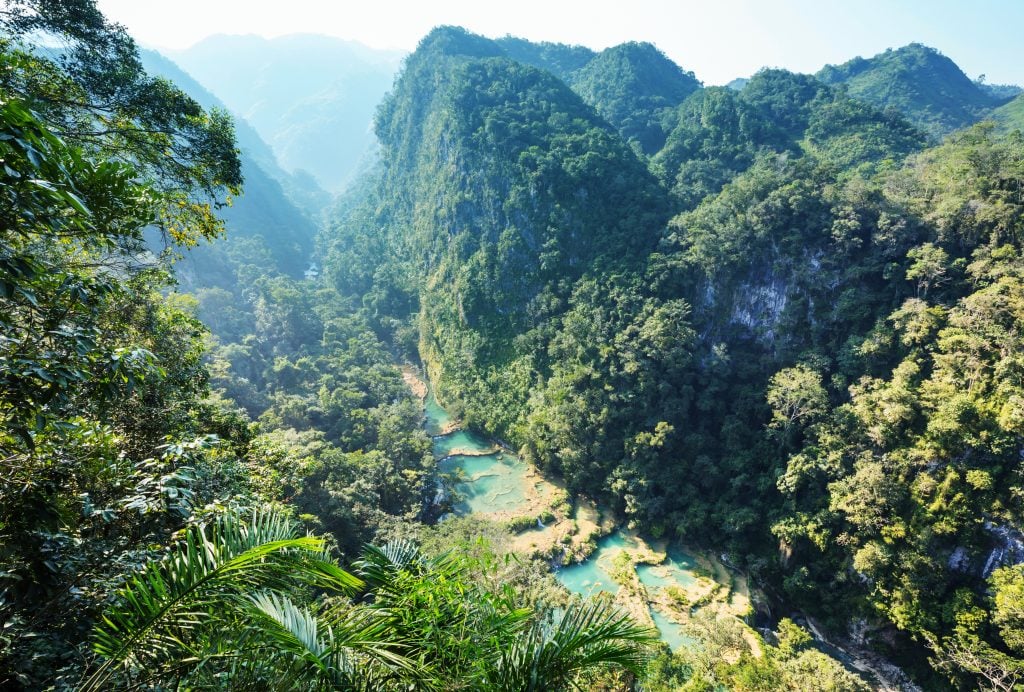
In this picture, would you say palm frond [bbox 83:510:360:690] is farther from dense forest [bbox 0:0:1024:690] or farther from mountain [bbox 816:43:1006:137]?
mountain [bbox 816:43:1006:137]

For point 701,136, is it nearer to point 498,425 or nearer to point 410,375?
point 498,425

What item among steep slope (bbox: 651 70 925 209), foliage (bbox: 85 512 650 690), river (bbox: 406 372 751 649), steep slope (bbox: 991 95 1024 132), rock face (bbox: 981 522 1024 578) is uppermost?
steep slope (bbox: 991 95 1024 132)

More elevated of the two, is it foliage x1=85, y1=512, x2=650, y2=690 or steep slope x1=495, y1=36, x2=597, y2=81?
steep slope x1=495, y1=36, x2=597, y2=81

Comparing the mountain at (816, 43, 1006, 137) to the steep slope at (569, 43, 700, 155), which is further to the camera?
the steep slope at (569, 43, 700, 155)

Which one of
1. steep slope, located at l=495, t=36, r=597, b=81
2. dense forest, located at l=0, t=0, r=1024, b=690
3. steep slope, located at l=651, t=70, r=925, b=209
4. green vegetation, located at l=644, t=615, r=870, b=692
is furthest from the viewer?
steep slope, located at l=495, t=36, r=597, b=81

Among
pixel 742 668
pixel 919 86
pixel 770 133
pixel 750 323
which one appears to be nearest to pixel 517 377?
→ pixel 750 323

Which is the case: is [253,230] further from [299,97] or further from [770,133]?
[299,97]

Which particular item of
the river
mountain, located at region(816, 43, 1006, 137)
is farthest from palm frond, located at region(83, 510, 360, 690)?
mountain, located at region(816, 43, 1006, 137)
